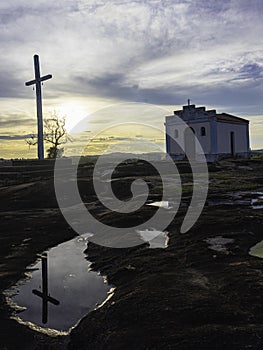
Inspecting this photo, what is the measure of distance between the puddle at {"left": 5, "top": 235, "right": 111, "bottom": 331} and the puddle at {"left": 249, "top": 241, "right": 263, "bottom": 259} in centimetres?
323

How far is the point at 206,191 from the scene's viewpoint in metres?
18.6

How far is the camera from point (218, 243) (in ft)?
30.3

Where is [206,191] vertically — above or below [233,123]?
below

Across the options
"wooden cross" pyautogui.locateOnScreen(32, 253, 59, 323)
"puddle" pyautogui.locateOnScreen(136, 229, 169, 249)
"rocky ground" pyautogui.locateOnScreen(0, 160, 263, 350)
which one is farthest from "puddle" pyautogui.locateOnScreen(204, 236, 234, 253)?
"wooden cross" pyautogui.locateOnScreen(32, 253, 59, 323)

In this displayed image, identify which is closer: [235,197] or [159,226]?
[159,226]

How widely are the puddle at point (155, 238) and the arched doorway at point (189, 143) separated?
30.3 metres

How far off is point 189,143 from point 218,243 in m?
32.8

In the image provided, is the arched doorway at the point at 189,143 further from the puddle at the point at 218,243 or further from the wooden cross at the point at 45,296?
the wooden cross at the point at 45,296

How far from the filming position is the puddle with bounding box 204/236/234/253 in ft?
28.6

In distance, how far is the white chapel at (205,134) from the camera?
39.2 metres

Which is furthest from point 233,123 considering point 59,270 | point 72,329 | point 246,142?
point 72,329

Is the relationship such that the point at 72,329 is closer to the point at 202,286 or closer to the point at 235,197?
the point at 202,286

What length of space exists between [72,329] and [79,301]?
1150 mm

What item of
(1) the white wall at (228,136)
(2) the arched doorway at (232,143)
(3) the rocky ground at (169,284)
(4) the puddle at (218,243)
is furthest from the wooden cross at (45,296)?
(2) the arched doorway at (232,143)
